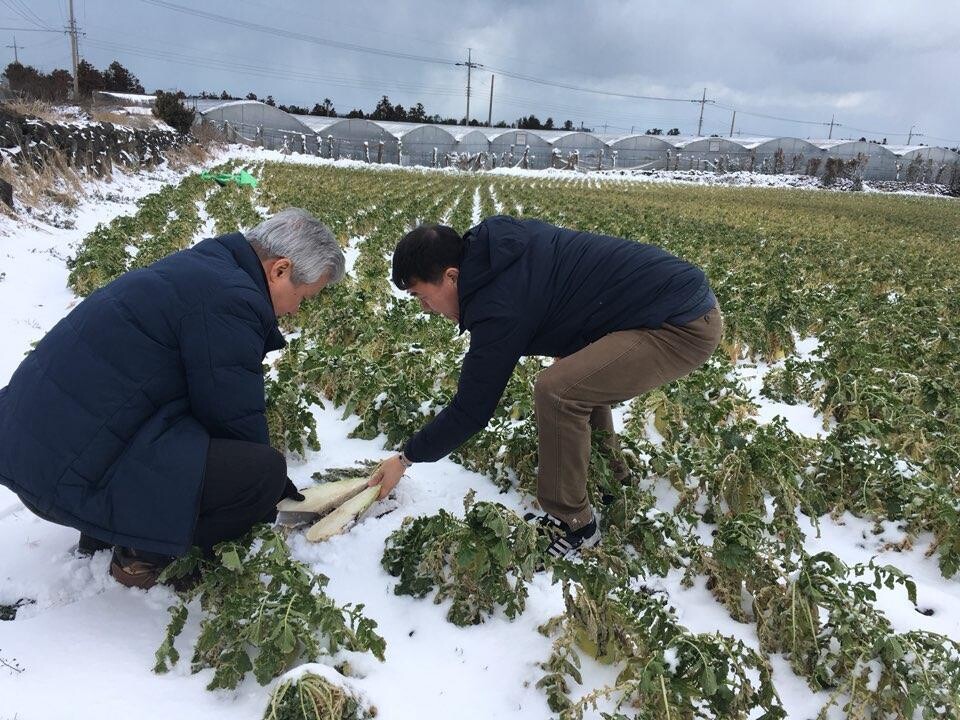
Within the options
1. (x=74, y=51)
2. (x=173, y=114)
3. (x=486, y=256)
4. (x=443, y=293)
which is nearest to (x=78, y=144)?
(x=443, y=293)

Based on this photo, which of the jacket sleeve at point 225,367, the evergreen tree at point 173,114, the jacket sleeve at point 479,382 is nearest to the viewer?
the jacket sleeve at point 225,367

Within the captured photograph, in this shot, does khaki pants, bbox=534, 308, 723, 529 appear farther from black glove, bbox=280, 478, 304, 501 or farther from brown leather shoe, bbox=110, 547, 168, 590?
brown leather shoe, bbox=110, 547, 168, 590

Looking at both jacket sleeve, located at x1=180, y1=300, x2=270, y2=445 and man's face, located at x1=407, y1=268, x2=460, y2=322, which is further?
man's face, located at x1=407, y1=268, x2=460, y2=322

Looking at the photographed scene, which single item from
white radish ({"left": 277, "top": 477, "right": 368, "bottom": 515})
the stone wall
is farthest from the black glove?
the stone wall

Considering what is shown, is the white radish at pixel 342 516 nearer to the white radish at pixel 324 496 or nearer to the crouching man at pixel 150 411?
the white radish at pixel 324 496

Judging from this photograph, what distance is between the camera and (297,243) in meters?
2.45

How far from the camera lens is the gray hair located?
2.45m

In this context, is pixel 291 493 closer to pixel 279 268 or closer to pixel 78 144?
pixel 279 268

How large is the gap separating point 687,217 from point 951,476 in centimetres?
1340

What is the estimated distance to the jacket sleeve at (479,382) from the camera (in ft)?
7.77

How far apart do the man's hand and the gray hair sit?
2.89 ft

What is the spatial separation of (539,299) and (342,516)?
4.40 feet

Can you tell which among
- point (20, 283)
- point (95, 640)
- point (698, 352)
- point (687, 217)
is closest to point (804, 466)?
point (698, 352)

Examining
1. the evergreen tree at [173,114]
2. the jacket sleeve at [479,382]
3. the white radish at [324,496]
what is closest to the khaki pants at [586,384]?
the jacket sleeve at [479,382]
